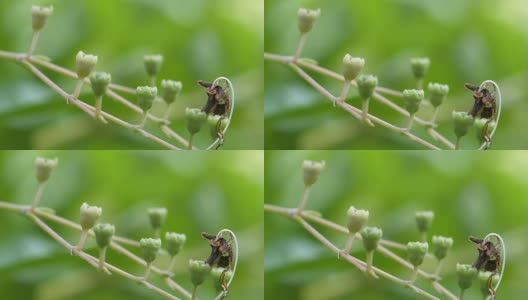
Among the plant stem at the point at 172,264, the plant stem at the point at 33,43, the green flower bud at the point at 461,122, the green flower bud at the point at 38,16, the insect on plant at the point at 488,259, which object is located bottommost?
the plant stem at the point at 172,264

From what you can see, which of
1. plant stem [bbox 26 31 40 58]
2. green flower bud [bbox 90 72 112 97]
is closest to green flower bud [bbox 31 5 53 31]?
plant stem [bbox 26 31 40 58]

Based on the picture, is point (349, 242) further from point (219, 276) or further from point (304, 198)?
point (219, 276)

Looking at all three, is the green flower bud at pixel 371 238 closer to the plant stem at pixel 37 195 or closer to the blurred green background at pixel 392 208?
the blurred green background at pixel 392 208

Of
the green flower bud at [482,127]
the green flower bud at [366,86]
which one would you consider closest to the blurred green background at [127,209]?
the green flower bud at [366,86]

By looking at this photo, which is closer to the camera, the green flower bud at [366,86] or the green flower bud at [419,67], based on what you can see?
the green flower bud at [366,86]

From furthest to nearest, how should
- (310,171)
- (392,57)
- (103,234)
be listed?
(392,57), (310,171), (103,234)

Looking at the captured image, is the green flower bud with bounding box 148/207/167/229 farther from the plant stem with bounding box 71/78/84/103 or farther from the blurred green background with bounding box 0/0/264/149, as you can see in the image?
the plant stem with bounding box 71/78/84/103

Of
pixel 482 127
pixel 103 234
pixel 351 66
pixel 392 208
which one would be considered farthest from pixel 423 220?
pixel 103 234
